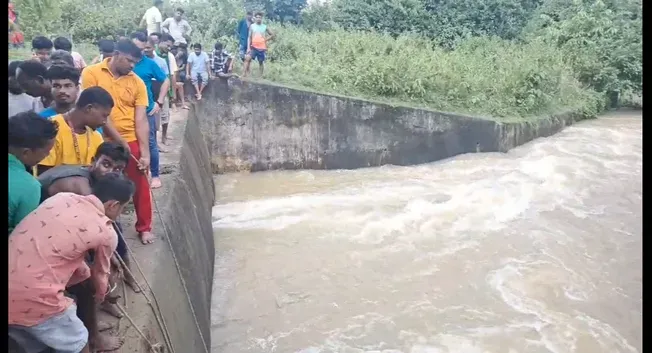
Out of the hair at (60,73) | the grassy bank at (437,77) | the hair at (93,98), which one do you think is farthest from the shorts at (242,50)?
the hair at (93,98)

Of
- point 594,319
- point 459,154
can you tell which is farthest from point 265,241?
point 459,154

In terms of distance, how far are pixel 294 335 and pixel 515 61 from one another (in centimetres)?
1059

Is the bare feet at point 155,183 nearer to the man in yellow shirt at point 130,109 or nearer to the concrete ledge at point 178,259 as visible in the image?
the concrete ledge at point 178,259

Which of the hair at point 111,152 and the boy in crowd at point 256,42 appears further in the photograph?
the boy in crowd at point 256,42

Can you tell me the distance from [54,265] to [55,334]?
1.15 feet

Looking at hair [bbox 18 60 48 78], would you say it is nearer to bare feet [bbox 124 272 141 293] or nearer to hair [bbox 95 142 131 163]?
hair [bbox 95 142 131 163]

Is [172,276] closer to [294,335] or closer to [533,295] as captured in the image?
[294,335]

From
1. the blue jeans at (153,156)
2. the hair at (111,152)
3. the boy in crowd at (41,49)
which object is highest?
the boy in crowd at (41,49)

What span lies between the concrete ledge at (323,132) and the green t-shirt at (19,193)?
8778 millimetres

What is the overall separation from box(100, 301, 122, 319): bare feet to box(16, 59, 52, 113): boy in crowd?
50.4 inches

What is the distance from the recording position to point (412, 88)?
12156 mm

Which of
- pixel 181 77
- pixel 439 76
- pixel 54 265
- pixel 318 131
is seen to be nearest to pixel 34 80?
pixel 54 265

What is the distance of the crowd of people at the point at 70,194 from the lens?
229 cm

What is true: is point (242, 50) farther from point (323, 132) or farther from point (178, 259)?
point (178, 259)
